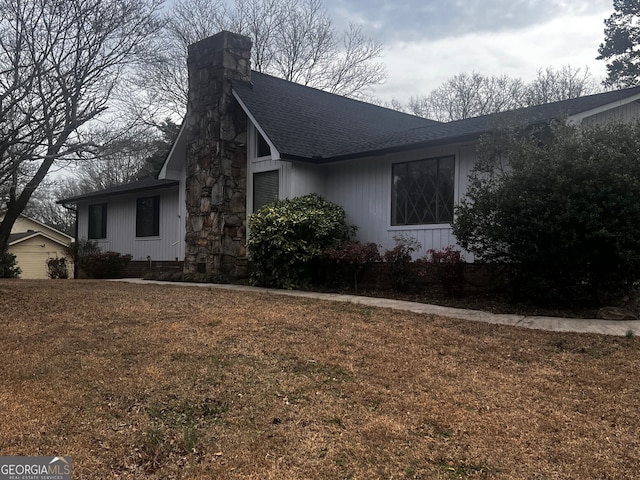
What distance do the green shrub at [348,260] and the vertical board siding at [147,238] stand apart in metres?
5.92

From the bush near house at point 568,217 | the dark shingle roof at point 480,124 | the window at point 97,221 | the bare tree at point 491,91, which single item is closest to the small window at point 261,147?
the dark shingle roof at point 480,124

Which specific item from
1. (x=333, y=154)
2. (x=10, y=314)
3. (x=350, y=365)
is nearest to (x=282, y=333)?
(x=350, y=365)

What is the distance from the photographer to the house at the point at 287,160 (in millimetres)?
10445

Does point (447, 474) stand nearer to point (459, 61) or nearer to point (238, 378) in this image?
point (238, 378)

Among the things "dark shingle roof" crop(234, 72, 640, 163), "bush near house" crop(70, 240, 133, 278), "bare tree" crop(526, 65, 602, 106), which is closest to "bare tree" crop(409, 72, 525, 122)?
"bare tree" crop(526, 65, 602, 106)

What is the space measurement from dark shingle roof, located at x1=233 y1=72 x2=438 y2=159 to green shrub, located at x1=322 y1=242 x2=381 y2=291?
243 cm

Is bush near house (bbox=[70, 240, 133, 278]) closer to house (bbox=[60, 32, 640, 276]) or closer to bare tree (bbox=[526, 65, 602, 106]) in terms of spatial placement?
house (bbox=[60, 32, 640, 276])

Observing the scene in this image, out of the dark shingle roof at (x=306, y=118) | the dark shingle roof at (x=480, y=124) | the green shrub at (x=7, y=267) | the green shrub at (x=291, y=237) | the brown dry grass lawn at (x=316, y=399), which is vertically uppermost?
the dark shingle roof at (x=306, y=118)

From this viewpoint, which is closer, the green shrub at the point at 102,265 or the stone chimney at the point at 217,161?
the stone chimney at the point at 217,161

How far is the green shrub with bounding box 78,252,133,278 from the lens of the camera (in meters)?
16.8

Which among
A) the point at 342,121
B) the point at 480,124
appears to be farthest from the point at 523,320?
the point at 342,121

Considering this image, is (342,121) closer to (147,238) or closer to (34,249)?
(147,238)

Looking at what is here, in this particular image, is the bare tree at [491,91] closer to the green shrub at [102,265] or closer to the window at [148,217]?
the window at [148,217]

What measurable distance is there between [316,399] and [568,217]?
4.84 m
